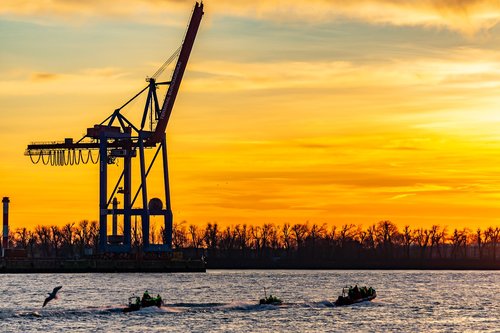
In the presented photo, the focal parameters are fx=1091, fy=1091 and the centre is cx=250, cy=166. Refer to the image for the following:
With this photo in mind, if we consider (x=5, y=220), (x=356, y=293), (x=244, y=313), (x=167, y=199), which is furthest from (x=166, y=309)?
(x=5, y=220)

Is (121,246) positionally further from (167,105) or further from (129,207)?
(167,105)

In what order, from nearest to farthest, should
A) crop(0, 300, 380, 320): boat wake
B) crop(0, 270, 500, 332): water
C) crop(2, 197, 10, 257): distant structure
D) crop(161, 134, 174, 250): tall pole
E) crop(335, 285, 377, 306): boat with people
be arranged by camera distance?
1. crop(0, 270, 500, 332): water
2. crop(0, 300, 380, 320): boat wake
3. crop(335, 285, 377, 306): boat with people
4. crop(161, 134, 174, 250): tall pole
5. crop(2, 197, 10, 257): distant structure

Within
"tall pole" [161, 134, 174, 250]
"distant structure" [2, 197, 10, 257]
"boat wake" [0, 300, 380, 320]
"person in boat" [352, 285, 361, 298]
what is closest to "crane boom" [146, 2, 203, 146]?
"tall pole" [161, 134, 174, 250]

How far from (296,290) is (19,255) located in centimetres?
8093

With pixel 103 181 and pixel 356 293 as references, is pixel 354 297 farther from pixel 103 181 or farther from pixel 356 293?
pixel 103 181

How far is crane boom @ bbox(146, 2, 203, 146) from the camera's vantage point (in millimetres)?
161000

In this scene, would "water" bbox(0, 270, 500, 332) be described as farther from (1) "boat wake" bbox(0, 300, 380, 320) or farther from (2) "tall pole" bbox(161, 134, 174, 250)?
(2) "tall pole" bbox(161, 134, 174, 250)

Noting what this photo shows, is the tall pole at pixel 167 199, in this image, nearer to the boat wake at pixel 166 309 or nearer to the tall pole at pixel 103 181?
the tall pole at pixel 103 181

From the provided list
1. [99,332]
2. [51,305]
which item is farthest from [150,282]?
[99,332]

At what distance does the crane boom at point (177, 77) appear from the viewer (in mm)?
161000

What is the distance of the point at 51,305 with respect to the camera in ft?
284

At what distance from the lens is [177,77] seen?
163250 mm

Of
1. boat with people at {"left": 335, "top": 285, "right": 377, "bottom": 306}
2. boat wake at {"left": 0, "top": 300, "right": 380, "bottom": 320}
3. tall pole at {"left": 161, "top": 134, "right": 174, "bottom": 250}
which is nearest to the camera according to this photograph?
boat wake at {"left": 0, "top": 300, "right": 380, "bottom": 320}

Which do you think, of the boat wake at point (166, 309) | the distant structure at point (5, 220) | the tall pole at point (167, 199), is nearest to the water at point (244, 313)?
the boat wake at point (166, 309)
